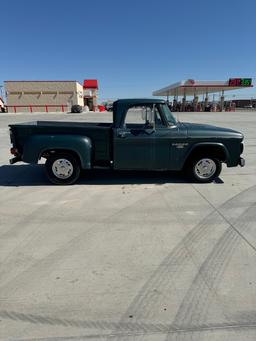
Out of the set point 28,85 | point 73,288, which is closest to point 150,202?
point 73,288

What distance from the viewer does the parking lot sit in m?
2.63

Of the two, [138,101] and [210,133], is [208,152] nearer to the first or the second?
[210,133]

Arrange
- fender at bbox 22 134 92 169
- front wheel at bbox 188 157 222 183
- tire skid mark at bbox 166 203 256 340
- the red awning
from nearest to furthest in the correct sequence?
tire skid mark at bbox 166 203 256 340 < fender at bbox 22 134 92 169 < front wheel at bbox 188 157 222 183 < the red awning

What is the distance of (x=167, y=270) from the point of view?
135 inches

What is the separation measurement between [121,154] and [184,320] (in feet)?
13.8

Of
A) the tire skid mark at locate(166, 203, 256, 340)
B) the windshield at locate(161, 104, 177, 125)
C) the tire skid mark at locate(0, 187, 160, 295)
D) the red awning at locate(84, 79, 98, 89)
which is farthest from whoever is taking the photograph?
the red awning at locate(84, 79, 98, 89)

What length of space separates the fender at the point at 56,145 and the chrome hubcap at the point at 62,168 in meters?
0.33

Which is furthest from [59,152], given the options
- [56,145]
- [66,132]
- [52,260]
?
[52,260]

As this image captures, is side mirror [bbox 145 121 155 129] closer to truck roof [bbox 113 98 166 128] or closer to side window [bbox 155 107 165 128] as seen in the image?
side window [bbox 155 107 165 128]

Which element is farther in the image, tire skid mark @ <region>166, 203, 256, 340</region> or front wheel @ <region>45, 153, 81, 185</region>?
front wheel @ <region>45, 153, 81, 185</region>

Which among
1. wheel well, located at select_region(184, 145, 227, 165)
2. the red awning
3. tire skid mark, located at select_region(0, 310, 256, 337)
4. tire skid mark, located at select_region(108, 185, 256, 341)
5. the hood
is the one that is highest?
the red awning

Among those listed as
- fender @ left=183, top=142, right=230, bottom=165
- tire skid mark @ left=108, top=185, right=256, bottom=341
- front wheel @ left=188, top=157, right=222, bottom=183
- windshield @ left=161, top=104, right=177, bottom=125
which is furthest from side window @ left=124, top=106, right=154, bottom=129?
tire skid mark @ left=108, top=185, right=256, bottom=341

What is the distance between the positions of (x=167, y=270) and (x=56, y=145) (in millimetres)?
3845

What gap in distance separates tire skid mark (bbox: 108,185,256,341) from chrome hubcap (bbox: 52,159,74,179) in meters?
3.15
